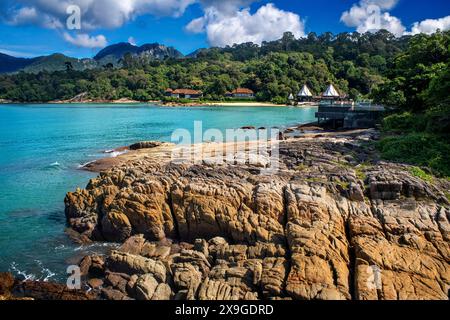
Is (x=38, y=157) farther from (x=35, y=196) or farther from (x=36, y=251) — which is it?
(x=36, y=251)

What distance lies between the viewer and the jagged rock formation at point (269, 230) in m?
12.6

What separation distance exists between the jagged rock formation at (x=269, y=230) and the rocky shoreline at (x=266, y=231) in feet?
0.14

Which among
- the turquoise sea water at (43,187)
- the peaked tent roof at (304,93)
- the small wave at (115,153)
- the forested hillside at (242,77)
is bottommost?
the turquoise sea water at (43,187)

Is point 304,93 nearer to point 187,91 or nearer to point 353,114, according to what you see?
point 187,91

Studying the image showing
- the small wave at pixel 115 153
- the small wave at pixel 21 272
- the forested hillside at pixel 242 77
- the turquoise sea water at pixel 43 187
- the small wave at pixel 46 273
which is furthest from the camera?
the forested hillside at pixel 242 77

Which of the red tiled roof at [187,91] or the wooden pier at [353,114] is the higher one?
the red tiled roof at [187,91]

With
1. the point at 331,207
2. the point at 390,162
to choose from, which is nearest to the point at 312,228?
the point at 331,207

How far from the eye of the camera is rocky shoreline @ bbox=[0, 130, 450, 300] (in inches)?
496

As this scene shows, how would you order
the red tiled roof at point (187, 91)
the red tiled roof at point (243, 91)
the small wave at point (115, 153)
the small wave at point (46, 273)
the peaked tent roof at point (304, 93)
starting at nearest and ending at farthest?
the small wave at point (46, 273) < the small wave at point (115, 153) < the peaked tent roof at point (304, 93) < the red tiled roof at point (243, 91) < the red tiled roof at point (187, 91)

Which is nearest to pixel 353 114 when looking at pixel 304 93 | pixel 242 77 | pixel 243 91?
pixel 304 93

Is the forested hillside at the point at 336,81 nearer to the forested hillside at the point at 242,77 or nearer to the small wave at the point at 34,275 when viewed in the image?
the forested hillside at the point at 242,77

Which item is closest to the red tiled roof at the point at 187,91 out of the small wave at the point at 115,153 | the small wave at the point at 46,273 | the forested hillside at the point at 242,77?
the forested hillside at the point at 242,77

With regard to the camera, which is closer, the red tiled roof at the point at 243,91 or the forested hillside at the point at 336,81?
the forested hillside at the point at 336,81

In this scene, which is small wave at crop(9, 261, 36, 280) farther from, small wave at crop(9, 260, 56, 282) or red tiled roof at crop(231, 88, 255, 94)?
red tiled roof at crop(231, 88, 255, 94)
